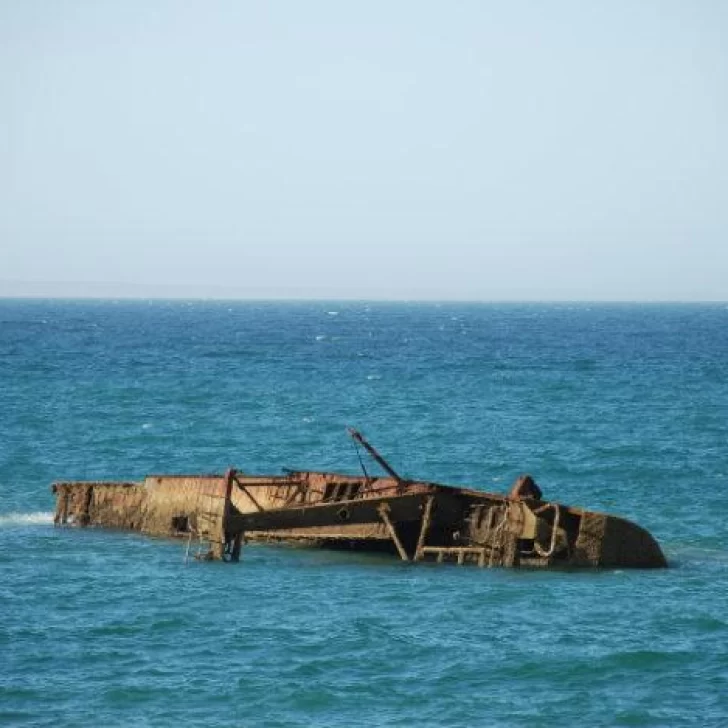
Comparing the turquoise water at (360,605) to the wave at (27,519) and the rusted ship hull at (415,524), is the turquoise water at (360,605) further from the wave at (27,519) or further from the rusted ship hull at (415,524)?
the rusted ship hull at (415,524)

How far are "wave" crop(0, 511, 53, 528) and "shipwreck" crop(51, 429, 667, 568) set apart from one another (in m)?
6.28

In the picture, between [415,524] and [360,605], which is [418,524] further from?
[360,605]

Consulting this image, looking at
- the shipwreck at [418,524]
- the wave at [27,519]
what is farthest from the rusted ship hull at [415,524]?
the wave at [27,519]

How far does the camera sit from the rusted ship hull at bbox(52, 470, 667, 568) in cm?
3616

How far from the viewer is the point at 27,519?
4431 cm

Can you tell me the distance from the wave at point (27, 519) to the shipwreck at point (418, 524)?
6.28 meters

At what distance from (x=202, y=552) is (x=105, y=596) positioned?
488cm

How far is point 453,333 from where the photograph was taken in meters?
194

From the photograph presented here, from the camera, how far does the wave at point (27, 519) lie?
43388 millimetres

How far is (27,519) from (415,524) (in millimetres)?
13148

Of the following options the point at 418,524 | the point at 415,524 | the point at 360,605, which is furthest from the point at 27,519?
the point at 360,605

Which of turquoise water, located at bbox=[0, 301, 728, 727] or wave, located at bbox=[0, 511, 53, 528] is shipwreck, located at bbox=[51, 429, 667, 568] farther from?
wave, located at bbox=[0, 511, 53, 528]

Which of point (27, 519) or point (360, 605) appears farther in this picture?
point (27, 519)

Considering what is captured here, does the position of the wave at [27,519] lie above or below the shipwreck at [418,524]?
below
